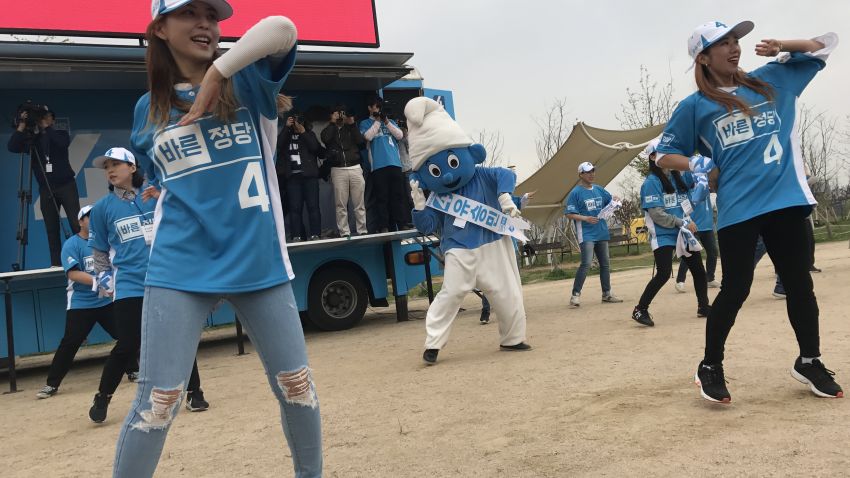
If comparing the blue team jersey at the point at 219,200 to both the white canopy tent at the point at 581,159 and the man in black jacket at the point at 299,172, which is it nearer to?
the man in black jacket at the point at 299,172

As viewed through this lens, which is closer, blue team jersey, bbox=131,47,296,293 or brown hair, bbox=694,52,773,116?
blue team jersey, bbox=131,47,296,293

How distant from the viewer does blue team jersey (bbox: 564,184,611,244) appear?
9.95m

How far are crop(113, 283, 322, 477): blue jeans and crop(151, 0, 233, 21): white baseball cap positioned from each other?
3.04ft

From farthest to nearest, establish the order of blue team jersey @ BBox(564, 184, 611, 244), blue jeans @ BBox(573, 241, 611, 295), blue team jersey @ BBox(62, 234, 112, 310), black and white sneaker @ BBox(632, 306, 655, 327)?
blue team jersey @ BBox(564, 184, 611, 244), blue jeans @ BBox(573, 241, 611, 295), black and white sneaker @ BBox(632, 306, 655, 327), blue team jersey @ BBox(62, 234, 112, 310)

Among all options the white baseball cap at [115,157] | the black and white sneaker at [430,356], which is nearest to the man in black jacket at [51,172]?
the white baseball cap at [115,157]

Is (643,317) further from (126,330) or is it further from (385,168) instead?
(126,330)

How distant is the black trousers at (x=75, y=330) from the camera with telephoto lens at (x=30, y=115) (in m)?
2.30

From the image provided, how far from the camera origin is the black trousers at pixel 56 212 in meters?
8.14

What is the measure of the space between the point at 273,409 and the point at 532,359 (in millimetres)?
2091

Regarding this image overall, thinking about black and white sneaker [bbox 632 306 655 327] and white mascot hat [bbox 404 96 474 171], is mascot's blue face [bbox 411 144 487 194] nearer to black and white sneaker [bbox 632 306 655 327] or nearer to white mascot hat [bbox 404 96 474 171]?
white mascot hat [bbox 404 96 474 171]

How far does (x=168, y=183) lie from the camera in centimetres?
244

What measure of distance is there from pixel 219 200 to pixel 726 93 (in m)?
2.78

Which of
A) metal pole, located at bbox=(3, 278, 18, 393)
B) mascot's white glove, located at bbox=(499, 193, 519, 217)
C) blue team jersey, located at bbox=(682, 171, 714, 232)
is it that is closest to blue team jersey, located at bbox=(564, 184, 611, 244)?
blue team jersey, located at bbox=(682, 171, 714, 232)

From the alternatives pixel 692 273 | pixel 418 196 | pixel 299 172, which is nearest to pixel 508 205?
pixel 418 196
